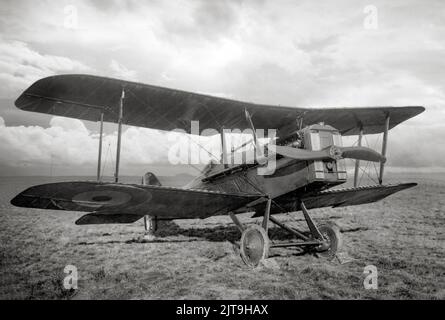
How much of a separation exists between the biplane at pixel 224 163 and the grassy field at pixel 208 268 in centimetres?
72

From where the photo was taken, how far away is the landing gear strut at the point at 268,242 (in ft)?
19.5

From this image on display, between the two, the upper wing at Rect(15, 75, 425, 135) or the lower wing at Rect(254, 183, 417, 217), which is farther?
the lower wing at Rect(254, 183, 417, 217)

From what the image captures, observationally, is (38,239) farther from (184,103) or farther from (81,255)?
(184,103)

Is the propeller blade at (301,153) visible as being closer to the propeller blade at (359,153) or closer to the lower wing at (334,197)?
the propeller blade at (359,153)

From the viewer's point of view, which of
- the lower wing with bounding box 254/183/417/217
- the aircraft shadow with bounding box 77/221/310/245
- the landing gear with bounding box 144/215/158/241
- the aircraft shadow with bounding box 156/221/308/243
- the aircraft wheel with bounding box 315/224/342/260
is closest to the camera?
the aircraft wheel with bounding box 315/224/342/260

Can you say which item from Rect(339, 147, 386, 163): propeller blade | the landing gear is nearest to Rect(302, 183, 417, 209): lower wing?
Rect(339, 147, 386, 163): propeller blade

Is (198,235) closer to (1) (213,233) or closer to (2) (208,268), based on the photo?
(1) (213,233)

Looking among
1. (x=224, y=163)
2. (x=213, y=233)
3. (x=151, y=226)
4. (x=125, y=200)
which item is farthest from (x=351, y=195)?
(x=151, y=226)

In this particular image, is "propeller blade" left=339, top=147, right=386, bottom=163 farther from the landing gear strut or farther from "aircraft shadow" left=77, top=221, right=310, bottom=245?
"aircraft shadow" left=77, top=221, right=310, bottom=245

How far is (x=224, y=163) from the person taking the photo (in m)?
7.20

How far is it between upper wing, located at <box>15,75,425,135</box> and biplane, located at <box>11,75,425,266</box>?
0.07ft

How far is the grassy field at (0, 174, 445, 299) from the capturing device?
15.5 feet

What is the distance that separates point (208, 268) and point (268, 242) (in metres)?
1.31
